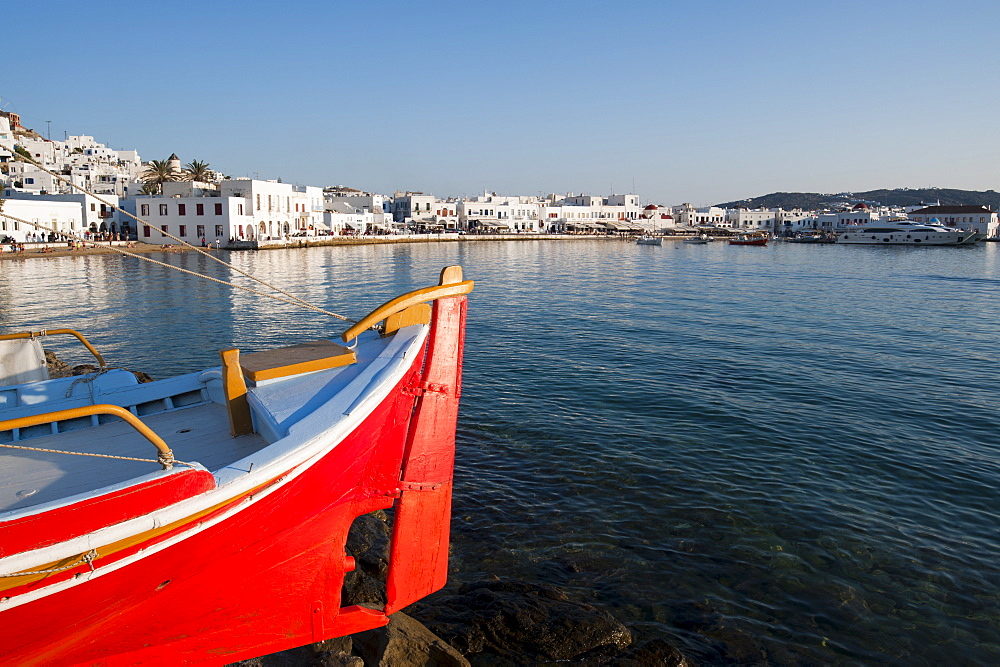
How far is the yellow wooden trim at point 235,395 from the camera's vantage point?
16.0ft

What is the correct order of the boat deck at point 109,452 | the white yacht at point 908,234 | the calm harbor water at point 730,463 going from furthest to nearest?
the white yacht at point 908,234 → the calm harbor water at point 730,463 → the boat deck at point 109,452

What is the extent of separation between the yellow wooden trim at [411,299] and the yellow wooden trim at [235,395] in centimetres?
87

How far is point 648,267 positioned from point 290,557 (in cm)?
4982

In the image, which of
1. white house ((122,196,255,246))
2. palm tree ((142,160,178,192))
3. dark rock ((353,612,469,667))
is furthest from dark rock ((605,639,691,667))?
palm tree ((142,160,178,192))

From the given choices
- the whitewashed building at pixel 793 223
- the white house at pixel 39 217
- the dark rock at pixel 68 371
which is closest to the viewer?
the dark rock at pixel 68 371

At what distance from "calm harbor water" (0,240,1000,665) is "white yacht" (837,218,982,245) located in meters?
84.7

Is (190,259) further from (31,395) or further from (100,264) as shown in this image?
(31,395)

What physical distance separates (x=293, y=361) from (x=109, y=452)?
1.50 metres

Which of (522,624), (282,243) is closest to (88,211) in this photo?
(282,243)

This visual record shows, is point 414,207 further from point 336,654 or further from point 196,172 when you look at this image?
point 336,654

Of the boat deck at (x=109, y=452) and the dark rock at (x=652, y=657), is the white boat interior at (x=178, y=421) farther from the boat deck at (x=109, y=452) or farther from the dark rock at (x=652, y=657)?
the dark rock at (x=652, y=657)

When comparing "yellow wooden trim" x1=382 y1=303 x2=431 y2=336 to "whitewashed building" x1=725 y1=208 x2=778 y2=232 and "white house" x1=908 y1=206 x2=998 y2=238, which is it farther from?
"whitewashed building" x1=725 y1=208 x2=778 y2=232

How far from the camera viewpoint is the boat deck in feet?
12.8

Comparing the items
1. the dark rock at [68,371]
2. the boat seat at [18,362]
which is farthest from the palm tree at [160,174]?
the boat seat at [18,362]
